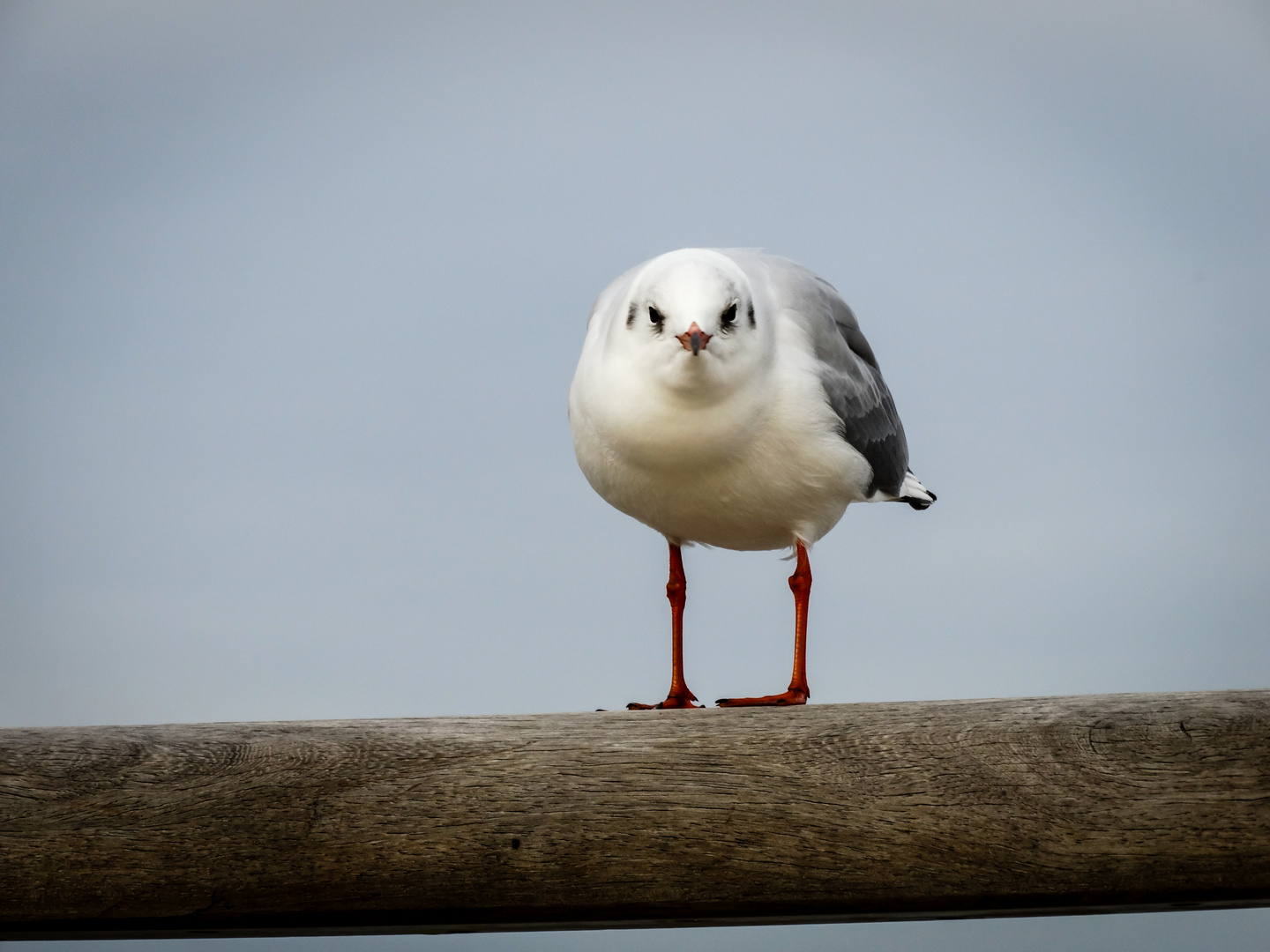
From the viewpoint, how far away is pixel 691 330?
231cm

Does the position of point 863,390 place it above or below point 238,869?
above

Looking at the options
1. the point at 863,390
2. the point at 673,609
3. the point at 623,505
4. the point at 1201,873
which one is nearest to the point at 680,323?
the point at 623,505

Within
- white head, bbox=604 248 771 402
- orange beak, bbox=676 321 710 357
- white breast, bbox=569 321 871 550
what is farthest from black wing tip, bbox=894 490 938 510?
orange beak, bbox=676 321 710 357

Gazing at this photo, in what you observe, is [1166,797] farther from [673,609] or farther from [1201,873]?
[673,609]

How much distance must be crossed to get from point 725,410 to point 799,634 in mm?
545

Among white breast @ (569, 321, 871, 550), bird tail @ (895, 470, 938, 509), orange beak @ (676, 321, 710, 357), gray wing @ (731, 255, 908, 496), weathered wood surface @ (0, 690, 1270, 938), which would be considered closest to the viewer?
weathered wood surface @ (0, 690, 1270, 938)

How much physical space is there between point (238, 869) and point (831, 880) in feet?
2.56

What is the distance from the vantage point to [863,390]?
2826mm

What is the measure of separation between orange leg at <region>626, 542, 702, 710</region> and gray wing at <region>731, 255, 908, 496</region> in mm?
455

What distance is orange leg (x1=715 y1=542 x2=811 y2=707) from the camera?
8.23ft

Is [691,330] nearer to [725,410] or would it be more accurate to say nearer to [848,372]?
[725,410]

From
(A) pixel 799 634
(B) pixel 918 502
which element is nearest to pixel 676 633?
(A) pixel 799 634

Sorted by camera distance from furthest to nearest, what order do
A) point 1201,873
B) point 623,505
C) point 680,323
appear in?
point 623,505 < point 680,323 < point 1201,873

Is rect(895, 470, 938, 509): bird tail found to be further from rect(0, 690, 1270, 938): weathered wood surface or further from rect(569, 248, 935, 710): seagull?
rect(0, 690, 1270, 938): weathered wood surface
